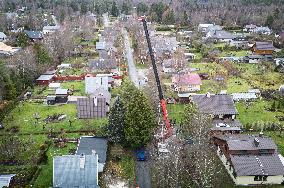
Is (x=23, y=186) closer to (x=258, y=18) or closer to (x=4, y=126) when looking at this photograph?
(x=4, y=126)

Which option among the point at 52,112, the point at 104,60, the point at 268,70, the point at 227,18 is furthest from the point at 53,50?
the point at 227,18

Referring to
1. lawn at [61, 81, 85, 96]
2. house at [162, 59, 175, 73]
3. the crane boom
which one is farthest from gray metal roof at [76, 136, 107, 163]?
house at [162, 59, 175, 73]

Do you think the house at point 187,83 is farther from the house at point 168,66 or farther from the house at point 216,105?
the house at point 216,105

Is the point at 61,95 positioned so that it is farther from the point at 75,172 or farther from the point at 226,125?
the point at 226,125

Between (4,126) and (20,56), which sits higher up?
(20,56)

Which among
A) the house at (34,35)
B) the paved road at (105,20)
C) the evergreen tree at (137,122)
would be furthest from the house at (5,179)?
the paved road at (105,20)

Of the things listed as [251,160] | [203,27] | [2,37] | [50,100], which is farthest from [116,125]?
[203,27]

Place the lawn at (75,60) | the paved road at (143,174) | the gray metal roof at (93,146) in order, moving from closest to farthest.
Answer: the paved road at (143,174) → the gray metal roof at (93,146) → the lawn at (75,60)
